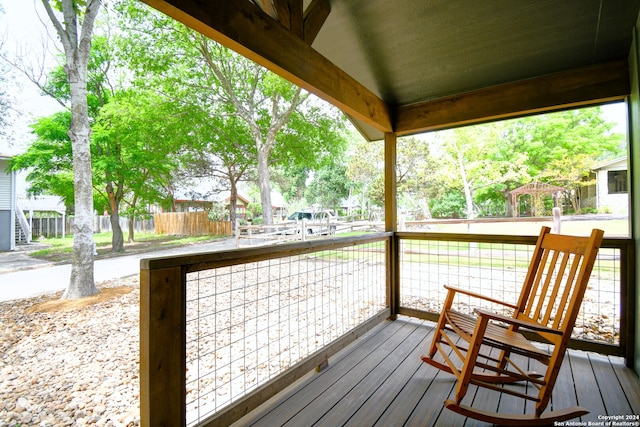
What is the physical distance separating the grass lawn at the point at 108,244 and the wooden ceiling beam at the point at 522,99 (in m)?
5.63

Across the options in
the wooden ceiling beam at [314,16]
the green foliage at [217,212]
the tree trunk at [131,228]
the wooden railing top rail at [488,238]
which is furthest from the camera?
the green foliage at [217,212]

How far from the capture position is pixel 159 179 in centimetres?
756

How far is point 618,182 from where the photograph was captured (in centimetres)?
335

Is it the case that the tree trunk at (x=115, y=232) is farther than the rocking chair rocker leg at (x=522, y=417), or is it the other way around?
the tree trunk at (x=115, y=232)

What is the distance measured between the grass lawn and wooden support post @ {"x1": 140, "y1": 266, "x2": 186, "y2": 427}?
5.16 m

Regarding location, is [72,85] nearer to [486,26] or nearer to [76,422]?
[76,422]

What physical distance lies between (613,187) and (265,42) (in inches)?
166

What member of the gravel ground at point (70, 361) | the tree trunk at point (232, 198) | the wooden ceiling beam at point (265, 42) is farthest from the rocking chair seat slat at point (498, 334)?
the tree trunk at point (232, 198)

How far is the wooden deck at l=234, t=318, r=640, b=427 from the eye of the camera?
1.46 meters

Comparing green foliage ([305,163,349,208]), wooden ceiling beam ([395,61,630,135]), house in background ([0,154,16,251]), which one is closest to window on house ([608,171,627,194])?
wooden ceiling beam ([395,61,630,135])

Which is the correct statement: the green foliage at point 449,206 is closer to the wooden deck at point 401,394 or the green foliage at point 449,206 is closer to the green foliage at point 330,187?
the green foliage at point 330,187

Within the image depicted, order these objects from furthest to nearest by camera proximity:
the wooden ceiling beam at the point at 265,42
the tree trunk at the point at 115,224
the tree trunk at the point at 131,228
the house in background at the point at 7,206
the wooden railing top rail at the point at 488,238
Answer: the tree trunk at the point at 131,228
the tree trunk at the point at 115,224
the house in background at the point at 7,206
the wooden railing top rail at the point at 488,238
the wooden ceiling beam at the point at 265,42

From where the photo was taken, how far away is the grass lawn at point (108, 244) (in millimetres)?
4781

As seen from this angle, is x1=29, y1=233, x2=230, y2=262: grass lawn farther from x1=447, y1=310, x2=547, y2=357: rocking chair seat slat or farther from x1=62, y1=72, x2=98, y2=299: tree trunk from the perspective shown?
x1=447, y1=310, x2=547, y2=357: rocking chair seat slat
